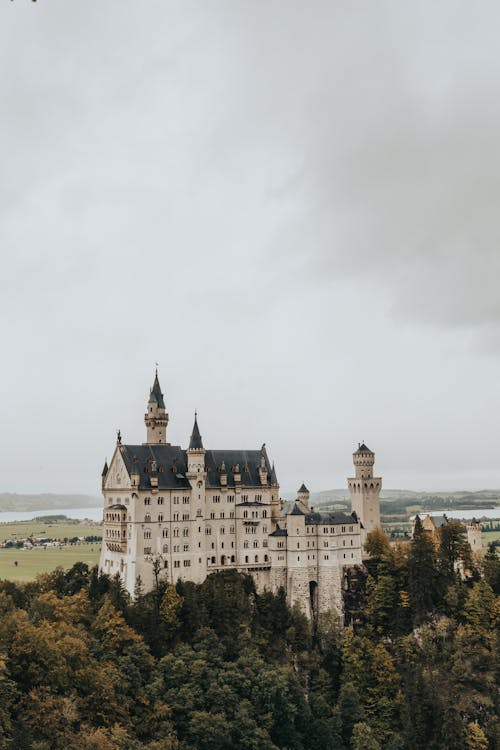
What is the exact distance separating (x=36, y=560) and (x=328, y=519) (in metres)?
83.7

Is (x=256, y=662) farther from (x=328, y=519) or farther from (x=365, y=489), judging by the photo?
(x=365, y=489)

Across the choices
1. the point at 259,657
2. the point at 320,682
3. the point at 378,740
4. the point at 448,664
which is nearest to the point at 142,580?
the point at 259,657

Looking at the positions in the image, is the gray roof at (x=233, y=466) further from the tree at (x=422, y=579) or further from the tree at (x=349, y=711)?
the tree at (x=349, y=711)

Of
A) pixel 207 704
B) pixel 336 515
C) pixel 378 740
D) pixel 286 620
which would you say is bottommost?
pixel 378 740

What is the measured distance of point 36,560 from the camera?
17200 cm

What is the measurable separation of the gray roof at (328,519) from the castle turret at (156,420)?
86.6ft

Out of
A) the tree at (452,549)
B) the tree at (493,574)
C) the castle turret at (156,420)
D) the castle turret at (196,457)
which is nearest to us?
the castle turret at (196,457)

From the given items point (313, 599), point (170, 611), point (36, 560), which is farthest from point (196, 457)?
point (36, 560)

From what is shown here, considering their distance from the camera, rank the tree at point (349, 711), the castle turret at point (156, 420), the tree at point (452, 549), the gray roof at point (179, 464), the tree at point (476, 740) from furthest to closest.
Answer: the castle turret at point (156, 420) < the tree at point (452, 549) < the gray roof at point (179, 464) < the tree at point (349, 711) < the tree at point (476, 740)

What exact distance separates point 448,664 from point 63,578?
5816 centimetres

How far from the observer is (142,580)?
106 metres

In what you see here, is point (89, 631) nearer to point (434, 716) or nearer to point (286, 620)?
point (286, 620)

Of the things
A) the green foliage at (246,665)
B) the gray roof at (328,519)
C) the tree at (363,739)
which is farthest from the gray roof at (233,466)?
the tree at (363,739)

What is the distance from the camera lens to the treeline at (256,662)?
80.1 metres
